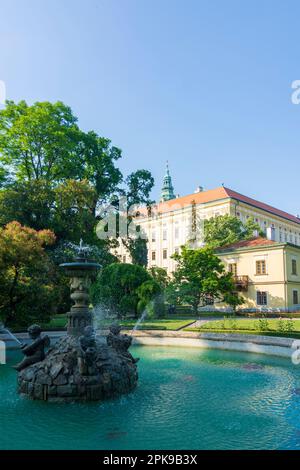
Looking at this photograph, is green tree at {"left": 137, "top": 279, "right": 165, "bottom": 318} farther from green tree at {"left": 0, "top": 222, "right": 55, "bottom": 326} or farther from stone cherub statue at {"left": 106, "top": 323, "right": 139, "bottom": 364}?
stone cherub statue at {"left": 106, "top": 323, "right": 139, "bottom": 364}

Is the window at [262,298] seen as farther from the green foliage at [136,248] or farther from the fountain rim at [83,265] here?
the fountain rim at [83,265]

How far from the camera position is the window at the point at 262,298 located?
37406 mm

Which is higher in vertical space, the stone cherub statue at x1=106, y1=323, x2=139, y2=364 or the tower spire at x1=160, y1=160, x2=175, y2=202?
the tower spire at x1=160, y1=160, x2=175, y2=202

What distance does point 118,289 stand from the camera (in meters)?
28.2

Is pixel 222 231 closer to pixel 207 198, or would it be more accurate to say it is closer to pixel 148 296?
pixel 207 198

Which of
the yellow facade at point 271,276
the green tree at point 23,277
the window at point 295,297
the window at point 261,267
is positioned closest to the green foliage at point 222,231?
the yellow facade at point 271,276

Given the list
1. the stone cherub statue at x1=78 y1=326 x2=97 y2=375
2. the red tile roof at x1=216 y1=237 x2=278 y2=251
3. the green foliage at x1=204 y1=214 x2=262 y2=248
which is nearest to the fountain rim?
the stone cherub statue at x1=78 y1=326 x2=97 y2=375

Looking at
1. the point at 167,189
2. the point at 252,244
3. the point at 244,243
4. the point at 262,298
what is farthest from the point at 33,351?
the point at 167,189

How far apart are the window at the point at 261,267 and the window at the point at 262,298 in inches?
78.3

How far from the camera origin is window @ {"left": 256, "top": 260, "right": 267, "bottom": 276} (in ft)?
124

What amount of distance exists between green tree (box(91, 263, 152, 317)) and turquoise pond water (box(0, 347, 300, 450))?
1567 cm

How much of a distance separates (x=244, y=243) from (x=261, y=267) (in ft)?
13.1

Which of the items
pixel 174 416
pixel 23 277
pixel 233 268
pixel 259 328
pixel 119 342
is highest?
pixel 233 268

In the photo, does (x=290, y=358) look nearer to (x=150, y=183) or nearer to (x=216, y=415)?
(x=216, y=415)
